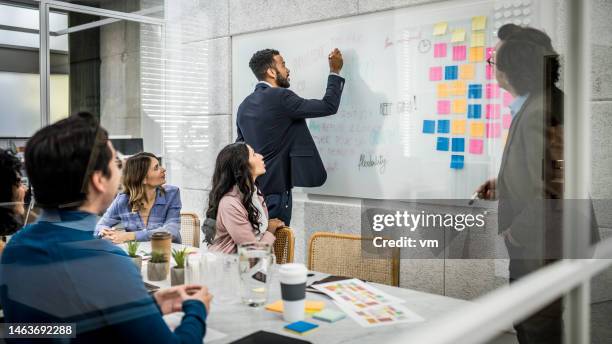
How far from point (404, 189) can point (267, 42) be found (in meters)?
0.98

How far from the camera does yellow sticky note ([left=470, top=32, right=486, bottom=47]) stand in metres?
2.05

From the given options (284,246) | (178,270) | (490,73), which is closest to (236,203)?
(284,246)

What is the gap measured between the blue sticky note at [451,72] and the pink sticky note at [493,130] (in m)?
0.26

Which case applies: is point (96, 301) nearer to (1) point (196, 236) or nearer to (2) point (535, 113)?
(1) point (196, 236)

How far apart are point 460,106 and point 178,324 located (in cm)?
168

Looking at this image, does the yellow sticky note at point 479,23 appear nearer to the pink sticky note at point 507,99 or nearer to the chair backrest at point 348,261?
the pink sticky note at point 507,99

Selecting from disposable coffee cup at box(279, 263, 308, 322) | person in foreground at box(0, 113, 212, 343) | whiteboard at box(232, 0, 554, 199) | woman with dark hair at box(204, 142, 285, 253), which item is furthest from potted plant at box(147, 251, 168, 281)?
whiteboard at box(232, 0, 554, 199)

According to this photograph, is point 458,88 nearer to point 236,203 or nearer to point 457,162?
point 457,162

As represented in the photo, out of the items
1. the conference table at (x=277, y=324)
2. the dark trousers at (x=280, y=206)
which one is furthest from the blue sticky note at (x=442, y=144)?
the conference table at (x=277, y=324)

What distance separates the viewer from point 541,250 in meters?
1.63

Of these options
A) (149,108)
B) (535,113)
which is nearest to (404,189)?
(535,113)

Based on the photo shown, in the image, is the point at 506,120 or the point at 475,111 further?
the point at 475,111

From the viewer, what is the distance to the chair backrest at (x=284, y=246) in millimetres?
1960

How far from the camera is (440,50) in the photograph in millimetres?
2256
